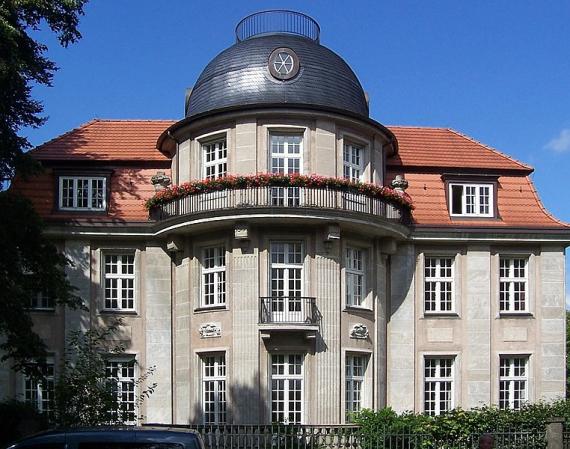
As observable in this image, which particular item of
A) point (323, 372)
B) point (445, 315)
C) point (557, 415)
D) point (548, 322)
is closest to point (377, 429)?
point (323, 372)

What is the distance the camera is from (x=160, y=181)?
29500 millimetres

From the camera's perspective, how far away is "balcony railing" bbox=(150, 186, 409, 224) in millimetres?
26250

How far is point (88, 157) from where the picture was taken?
31.0 m

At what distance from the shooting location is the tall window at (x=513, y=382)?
30.5 meters

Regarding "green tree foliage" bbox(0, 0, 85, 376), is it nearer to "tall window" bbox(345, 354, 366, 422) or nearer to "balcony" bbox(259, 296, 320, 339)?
"balcony" bbox(259, 296, 320, 339)

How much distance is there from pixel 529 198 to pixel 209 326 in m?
12.3

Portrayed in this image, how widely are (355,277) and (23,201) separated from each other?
10282 millimetres

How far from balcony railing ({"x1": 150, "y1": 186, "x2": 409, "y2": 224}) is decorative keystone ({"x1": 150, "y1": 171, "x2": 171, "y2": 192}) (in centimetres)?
184

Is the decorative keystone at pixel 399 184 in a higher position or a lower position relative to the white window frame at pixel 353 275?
higher

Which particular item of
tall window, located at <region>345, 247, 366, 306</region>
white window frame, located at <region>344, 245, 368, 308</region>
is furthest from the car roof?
tall window, located at <region>345, 247, 366, 306</region>

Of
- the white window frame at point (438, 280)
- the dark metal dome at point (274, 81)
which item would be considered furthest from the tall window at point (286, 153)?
the white window frame at point (438, 280)

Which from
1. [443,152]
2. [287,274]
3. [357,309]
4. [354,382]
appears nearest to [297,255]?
[287,274]

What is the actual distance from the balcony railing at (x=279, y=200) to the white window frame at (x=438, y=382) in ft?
18.5

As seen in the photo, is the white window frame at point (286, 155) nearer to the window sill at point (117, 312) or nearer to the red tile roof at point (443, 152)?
the red tile roof at point (443, 152)
